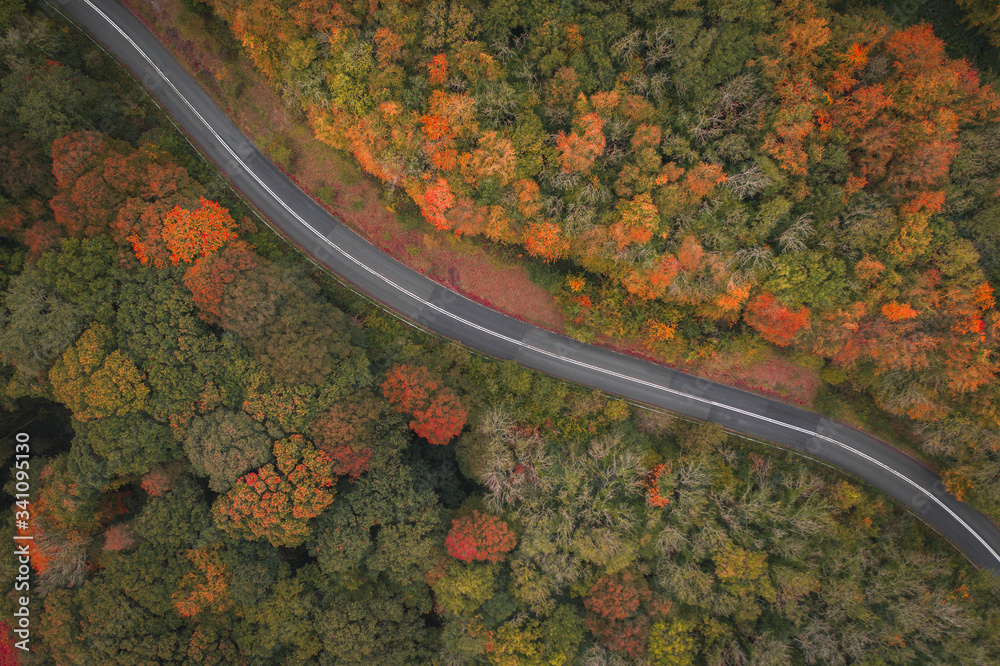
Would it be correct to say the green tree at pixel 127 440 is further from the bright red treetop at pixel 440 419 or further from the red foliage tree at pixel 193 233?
the bright red treetop at pixel 440 419

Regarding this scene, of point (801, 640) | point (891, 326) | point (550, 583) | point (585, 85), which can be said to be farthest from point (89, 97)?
point (801, 640)

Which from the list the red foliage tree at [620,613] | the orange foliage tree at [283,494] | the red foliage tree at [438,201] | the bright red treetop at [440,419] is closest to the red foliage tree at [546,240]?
the red foliage tree at [438,201]

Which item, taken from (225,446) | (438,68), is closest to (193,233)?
(225,446)

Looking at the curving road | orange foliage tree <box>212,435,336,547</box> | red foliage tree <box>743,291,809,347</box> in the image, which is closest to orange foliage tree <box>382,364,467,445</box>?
orange foliage tree <box>212,435,336,547</box>

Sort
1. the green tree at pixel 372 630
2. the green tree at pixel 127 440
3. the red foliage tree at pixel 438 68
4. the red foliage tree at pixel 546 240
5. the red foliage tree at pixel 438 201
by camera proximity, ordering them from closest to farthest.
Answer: the red foliage tree at pixel 438 68
the green tree at pixel 127 440
the red foliage tree at pixel 546 240
the green tree at pixel 372 630
the red foliage tree at pixel 438 201

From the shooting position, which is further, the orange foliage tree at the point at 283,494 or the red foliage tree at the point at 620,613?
the red foliage tree at the point at 620,613

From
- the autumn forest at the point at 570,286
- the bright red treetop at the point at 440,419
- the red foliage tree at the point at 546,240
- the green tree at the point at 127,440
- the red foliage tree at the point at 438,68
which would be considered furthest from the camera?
the bright red treetop at the point at 440,419
